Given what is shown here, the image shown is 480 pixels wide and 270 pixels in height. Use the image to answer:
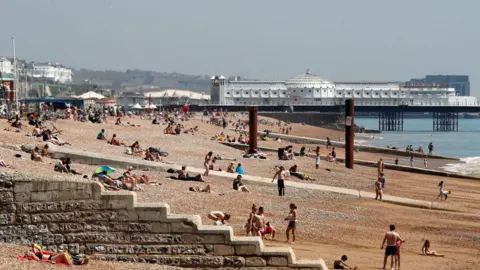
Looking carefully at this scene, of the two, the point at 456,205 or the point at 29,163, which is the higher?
the point at 29,163

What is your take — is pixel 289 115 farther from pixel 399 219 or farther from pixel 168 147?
pixel 399 219

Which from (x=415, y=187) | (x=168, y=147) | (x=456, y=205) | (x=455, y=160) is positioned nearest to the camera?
(x=456, y=205)

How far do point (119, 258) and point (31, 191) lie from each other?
5.05 ft

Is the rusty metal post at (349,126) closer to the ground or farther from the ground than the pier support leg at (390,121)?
farther from the ground

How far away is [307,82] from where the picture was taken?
6644 inches

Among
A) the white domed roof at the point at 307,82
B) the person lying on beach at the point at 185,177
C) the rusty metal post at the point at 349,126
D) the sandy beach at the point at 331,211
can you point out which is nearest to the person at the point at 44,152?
the sandy beach at the point at 331,211

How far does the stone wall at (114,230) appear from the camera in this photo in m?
13.5

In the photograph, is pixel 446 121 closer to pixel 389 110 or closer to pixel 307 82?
pixel 389 110

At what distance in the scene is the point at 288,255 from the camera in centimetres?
1341

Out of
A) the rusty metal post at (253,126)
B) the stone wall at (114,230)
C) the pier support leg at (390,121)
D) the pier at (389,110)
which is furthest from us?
the pier support leg at (390,121)

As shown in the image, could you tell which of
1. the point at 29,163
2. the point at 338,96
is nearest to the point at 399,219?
the point at 29,163

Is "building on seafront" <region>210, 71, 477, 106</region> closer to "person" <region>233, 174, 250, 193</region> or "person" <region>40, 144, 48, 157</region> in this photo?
"person" <region>233, 174, 250, 193</region>

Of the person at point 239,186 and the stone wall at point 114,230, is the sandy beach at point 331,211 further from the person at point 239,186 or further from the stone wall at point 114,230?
the stone wall at point 114,230

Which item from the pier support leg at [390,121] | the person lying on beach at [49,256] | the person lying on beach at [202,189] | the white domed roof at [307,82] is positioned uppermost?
the white domed roof at [307,82]
